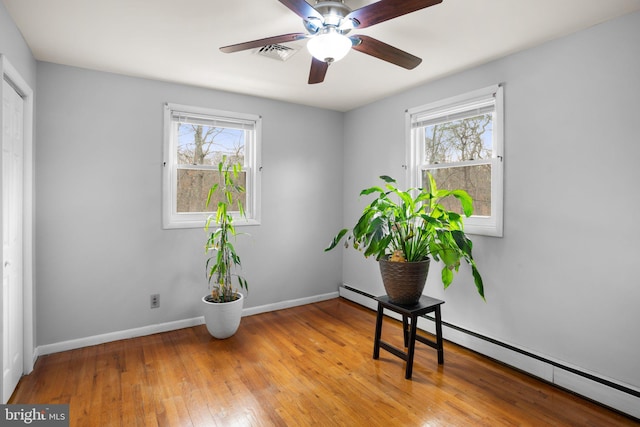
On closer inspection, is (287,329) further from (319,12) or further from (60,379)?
(319,12)

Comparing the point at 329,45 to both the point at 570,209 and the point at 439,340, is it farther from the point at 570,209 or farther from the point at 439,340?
the point at 439,340

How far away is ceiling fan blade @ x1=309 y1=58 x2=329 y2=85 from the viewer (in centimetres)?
221

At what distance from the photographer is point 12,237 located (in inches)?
90.5

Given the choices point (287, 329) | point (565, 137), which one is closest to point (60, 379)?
point (287, 329)

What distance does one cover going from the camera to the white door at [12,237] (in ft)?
6.93

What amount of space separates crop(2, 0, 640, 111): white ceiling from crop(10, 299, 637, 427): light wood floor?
2.41 metres

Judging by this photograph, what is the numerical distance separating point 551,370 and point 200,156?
3533 millimetres

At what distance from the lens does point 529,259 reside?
2.62m

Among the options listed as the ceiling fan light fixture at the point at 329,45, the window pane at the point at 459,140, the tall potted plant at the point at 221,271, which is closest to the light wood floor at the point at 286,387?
the tall potted plant at the point at 221,271

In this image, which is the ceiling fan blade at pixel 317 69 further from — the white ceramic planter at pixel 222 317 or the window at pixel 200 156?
the white ceramic planter at pixel 222 317

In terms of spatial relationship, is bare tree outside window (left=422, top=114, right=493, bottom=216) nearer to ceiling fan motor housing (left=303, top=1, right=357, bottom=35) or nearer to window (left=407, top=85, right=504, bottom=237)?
window (left=407, top=85, right=504, bottom=237)

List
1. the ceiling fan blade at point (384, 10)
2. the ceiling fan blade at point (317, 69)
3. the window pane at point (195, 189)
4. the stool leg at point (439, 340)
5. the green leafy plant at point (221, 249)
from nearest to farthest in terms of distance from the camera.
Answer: the ceiling fan blade at point (384, 10), the ceiling fan blade at point (317, 69), the stool leg at point (439, 340), the green leafy plant at point (221, 249), the window pane at point (195, 189)

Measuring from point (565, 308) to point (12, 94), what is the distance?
156 inches

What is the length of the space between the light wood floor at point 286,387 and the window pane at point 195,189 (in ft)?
4.17
